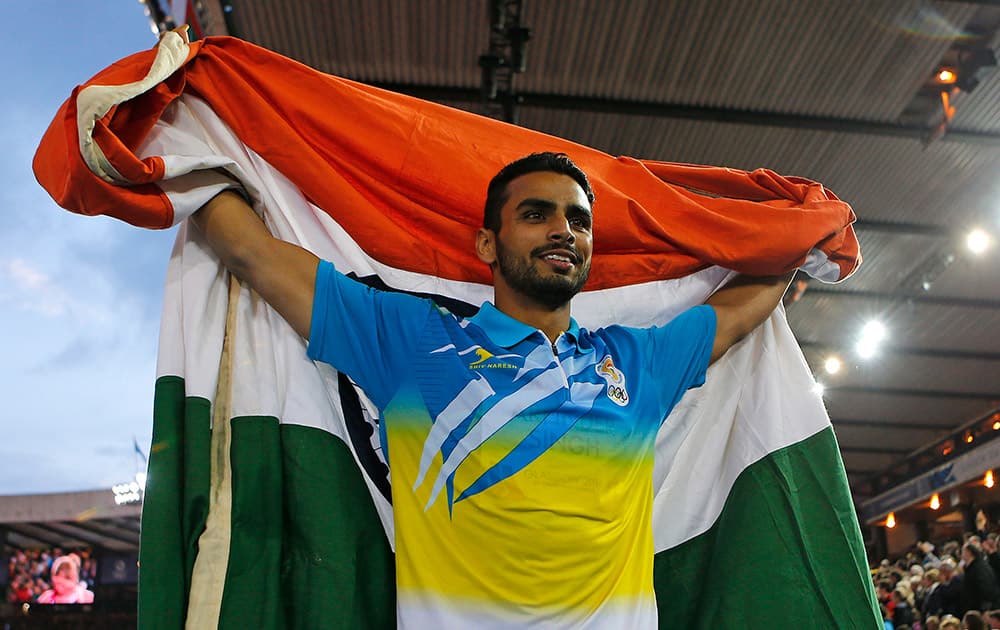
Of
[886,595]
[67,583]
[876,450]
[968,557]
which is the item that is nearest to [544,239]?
[968,557]

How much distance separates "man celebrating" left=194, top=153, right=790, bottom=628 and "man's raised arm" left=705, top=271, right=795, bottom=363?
0.30 feet

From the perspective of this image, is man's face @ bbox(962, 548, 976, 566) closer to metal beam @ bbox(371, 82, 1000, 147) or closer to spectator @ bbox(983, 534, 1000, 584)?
spectator @ bbox(983, 534, 1000, 584)

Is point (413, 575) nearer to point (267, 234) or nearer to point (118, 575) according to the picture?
point (267, 234)

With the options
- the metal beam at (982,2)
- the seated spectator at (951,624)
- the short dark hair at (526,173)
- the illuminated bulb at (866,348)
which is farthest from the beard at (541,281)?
the illuminated bulb at (866,348)

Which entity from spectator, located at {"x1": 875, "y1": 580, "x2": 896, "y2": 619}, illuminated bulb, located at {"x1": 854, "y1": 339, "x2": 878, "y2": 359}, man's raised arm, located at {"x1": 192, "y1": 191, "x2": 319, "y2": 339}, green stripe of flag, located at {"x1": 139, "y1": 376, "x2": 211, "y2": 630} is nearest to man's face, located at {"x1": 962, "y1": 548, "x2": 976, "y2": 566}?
spectator, located at {"x1": 875, "y1": 580, "x2": 896, "y2": 619}

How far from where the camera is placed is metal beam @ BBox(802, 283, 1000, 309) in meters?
10.9

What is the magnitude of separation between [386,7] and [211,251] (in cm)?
451

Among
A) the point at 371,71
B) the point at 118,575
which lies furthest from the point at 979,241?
the point at 118,575

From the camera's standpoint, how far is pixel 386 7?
604cm

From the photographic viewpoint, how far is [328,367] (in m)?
1.95

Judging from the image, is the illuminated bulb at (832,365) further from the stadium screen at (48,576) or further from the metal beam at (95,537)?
the stadium screen at (48,576)

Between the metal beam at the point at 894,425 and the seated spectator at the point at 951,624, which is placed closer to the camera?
the seated spectator at the point at 951,624

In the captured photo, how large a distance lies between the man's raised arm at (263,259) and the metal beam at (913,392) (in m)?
13.7

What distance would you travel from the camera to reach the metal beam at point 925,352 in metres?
12.8
